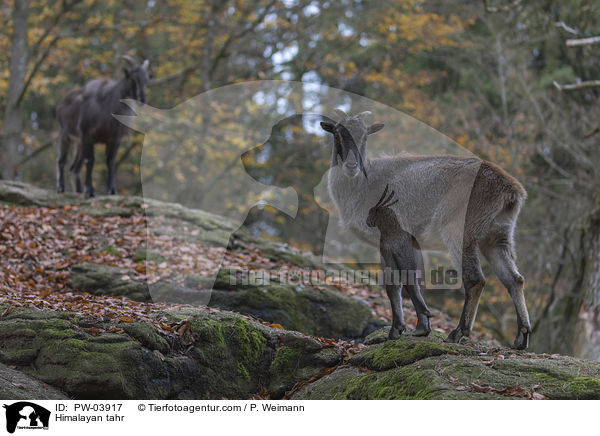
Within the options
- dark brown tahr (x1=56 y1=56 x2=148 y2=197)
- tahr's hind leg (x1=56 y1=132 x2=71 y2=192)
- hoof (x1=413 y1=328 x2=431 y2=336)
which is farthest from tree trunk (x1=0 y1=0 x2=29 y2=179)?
hoof (x1=413 y1=328 x2=431 y2=336)

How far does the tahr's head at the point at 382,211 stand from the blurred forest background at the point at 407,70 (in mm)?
7677

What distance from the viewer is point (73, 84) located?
23328mm

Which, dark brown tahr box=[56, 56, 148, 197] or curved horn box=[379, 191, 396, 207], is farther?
dark brown tahr box=[56, 56, 148, 197]

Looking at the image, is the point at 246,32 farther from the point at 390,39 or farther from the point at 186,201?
the point at 186,201

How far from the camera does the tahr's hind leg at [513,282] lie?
5.93 metres

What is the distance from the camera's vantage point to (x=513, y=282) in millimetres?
6031

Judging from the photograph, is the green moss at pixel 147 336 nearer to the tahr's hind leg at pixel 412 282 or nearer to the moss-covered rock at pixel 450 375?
the moss-covered rock at pixel 450 375

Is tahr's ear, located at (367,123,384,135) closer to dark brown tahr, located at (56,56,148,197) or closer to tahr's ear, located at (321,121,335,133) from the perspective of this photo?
tahr's ear, located at (321,121,335,133)

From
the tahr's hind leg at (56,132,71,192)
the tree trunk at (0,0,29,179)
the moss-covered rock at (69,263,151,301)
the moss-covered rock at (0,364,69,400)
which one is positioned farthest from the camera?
the tree trunk at (0,0,29,179)

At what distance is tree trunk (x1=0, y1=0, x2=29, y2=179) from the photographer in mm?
17766
